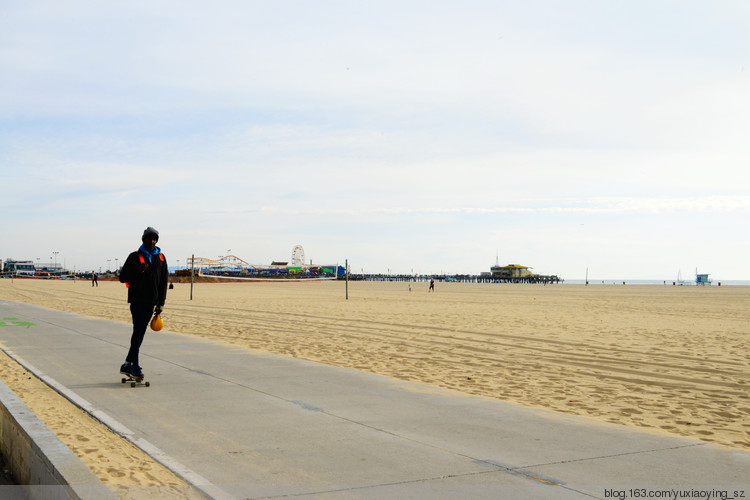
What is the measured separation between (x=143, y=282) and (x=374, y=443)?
4114 millimetres

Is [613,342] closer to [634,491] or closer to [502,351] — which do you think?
[502,351]

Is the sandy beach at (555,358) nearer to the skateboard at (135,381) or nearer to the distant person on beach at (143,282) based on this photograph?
the skateboard at (135,381)

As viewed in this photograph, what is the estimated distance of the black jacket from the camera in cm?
796

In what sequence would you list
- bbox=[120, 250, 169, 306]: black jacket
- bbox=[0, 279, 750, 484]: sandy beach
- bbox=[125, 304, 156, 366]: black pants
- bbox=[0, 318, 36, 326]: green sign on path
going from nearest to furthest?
bbox=[0, 279, 750, 484]: sandy beach → bbox=[120, 250, 169, 306]: black jacket → bbox=[125, 304, 156, 366]: black pants → bbox=[0, 318, 36, 326]: green sign on path

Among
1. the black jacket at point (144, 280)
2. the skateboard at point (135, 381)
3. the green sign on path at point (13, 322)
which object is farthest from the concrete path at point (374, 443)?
the green sign on path at point (13, 322)

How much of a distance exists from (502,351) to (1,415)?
9420 millimetres

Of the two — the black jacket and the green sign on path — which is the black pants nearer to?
the black jacket

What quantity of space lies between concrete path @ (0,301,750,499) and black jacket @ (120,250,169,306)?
1147 millimetres

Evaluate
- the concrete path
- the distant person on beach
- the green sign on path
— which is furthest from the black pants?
the green sign on path

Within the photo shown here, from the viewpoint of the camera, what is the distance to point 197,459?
16.4 feet

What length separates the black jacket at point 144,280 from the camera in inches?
314

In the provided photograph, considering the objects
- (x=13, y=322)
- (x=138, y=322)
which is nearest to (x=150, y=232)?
(x=138, y=322)

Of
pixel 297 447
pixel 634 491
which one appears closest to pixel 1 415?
pixel 297 447

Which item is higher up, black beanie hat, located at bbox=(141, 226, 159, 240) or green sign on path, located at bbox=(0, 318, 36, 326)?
black beanie hat, located at bbox=(141, 226, 159, 240)
